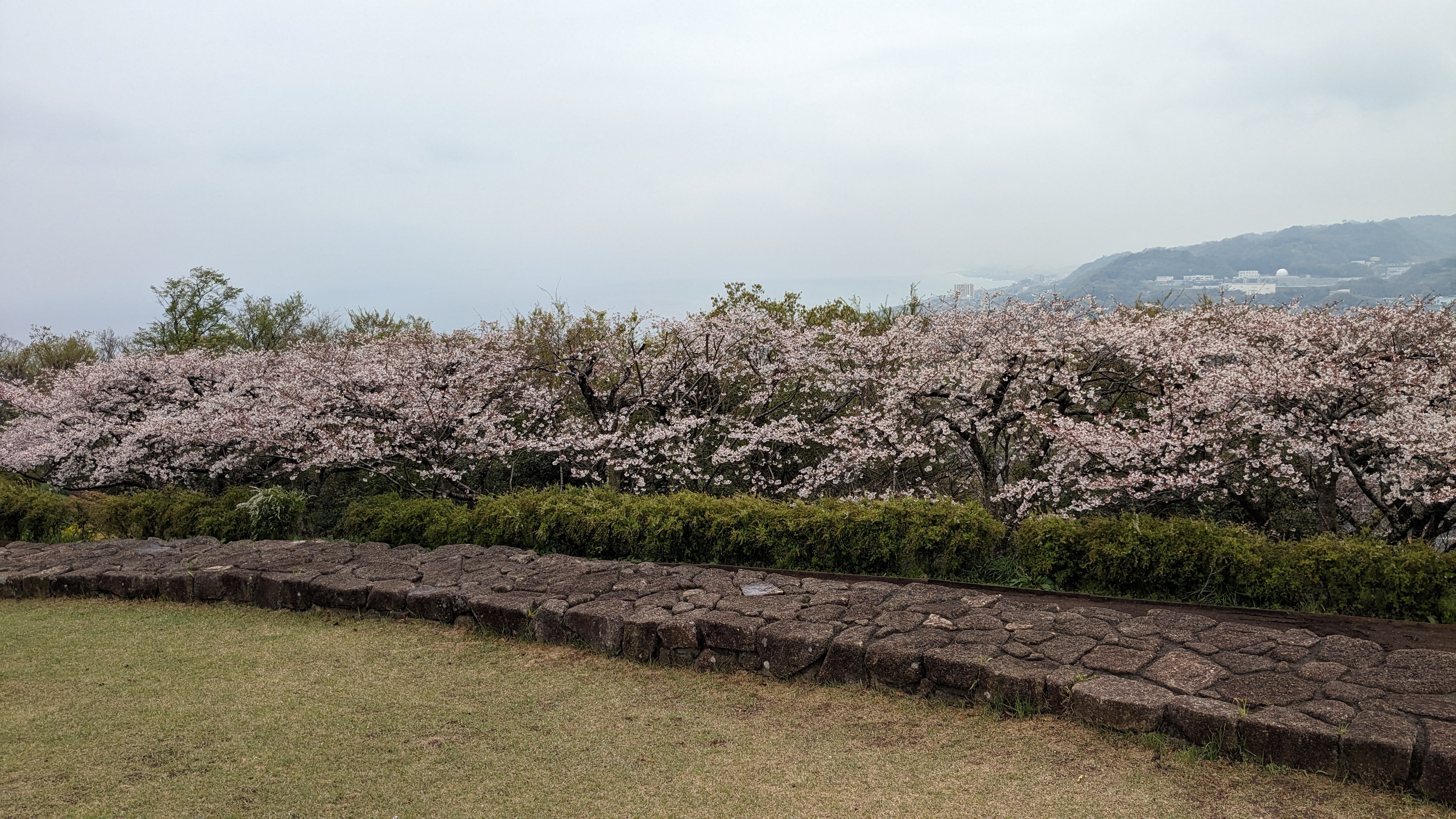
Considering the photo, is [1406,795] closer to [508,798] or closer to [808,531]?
[508,798]

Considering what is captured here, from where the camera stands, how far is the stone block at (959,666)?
4223mm

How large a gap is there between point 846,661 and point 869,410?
4.52 m

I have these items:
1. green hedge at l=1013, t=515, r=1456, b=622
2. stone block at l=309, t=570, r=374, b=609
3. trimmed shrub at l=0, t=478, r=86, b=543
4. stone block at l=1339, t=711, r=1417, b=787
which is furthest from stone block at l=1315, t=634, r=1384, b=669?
trimmed shrub at l=0, t=478, r=86, b=543

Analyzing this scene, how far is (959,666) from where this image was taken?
14.0 feet

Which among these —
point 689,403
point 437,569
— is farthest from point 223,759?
point 689,403

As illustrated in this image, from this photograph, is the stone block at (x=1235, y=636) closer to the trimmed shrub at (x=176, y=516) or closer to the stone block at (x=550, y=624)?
the stone block at (x=550, y=624)

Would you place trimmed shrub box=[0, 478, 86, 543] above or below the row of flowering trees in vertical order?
below

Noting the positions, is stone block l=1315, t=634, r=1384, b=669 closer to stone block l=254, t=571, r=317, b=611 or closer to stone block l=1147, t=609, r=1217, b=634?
stone block l=1147, t=609, r=1217, b=634

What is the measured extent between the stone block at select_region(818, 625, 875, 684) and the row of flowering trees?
3773mm

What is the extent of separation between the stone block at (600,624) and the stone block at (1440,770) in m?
4.10

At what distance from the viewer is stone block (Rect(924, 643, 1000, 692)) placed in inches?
166

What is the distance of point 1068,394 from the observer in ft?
27.7

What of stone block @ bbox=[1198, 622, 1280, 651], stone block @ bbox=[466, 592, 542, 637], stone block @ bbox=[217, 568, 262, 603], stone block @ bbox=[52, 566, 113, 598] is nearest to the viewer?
stone block @ bbox=[1198, 622, 1280, 651]

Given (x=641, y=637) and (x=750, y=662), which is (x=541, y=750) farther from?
(x=750, y=662)
